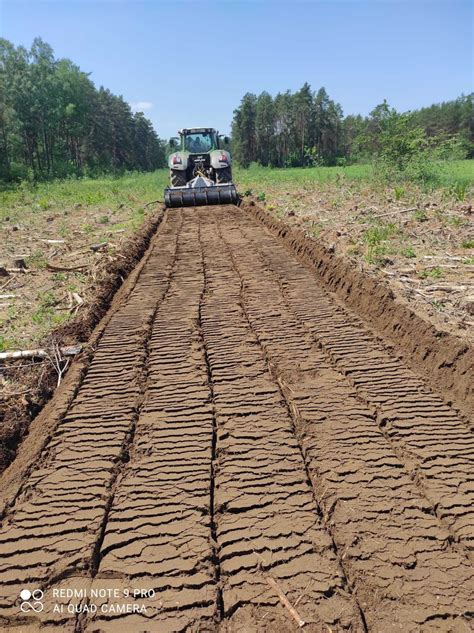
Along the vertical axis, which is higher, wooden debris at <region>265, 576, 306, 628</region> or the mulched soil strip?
the mulched soil strip

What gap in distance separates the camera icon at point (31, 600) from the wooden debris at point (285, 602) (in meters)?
1.12

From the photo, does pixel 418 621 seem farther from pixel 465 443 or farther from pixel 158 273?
pixel 158 273

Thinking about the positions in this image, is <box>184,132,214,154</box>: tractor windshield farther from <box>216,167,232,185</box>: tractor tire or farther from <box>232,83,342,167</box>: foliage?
<box>232,83,342,167</box>: foliage

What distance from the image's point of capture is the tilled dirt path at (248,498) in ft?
7.02

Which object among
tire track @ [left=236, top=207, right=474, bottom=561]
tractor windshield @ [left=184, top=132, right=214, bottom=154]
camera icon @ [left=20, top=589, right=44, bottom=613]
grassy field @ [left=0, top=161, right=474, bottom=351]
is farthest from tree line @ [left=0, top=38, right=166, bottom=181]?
camera icon @ [left=20, top=589, right=44, bottom=613]

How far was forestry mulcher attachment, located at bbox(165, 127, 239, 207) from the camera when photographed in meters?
14.9

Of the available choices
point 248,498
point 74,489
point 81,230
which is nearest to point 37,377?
point 74,489

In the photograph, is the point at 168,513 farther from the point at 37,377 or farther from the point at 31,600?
the point at 37,377

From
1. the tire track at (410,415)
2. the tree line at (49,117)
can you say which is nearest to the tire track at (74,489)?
the tire track at (410,415)

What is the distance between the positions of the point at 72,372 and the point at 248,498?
98.1 inches

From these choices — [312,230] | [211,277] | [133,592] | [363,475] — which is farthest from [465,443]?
[312,230]

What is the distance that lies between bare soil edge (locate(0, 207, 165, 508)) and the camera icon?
27.2 inches

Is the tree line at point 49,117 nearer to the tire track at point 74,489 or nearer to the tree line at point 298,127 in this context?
the tree line at point 298,127

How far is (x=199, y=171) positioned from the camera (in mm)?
15984
